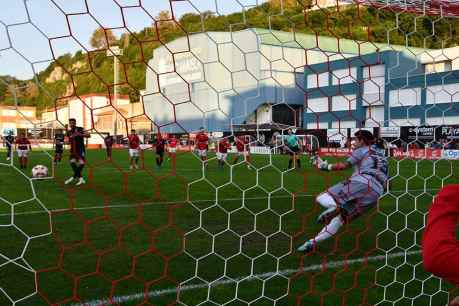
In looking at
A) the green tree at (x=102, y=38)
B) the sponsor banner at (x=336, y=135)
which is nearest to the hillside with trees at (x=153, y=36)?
the green tree at (x=102, y=38)

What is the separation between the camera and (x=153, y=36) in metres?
2.99

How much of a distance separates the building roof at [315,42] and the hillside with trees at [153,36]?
5cm

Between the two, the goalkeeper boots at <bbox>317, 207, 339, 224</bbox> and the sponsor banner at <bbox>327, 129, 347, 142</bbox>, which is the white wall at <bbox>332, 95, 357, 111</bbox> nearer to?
the sponsor banner at <bbox>327, 129, 347, 142</bbox>

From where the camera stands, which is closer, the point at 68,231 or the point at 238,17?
the point at 238,17

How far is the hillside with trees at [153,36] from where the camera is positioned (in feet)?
8.33

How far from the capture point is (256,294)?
389 centimetres

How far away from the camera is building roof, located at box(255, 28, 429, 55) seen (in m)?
3.63

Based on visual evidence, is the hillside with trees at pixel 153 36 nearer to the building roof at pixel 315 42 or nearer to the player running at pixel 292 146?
the building roof at pixel 315 42

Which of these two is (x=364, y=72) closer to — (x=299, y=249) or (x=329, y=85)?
(x=329, y=85)

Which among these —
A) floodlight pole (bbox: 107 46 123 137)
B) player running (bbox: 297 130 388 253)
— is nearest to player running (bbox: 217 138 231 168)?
player running (bbox: 297 130 388 253)

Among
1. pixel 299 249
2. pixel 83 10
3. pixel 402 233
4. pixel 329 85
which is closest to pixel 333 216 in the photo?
pixel 299 249

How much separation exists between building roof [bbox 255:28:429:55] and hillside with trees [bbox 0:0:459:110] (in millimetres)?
45

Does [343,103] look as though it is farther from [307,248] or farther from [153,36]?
[153,36]

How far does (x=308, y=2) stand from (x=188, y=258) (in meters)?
2.50
